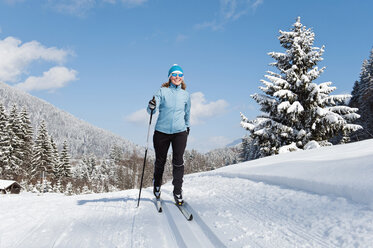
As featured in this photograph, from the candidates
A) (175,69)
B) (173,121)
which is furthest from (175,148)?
(175,69)

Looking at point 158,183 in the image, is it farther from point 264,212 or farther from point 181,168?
point 264,212

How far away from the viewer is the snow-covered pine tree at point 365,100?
34912 millimetres

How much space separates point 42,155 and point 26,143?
2968 millimetres

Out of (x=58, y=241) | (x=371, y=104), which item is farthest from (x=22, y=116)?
(x=371, y=104)

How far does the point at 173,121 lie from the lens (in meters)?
4.24

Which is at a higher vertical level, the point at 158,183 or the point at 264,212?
the point at 158,183

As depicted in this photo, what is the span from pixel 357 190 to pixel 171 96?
3.00 m

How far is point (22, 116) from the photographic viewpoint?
32625mm

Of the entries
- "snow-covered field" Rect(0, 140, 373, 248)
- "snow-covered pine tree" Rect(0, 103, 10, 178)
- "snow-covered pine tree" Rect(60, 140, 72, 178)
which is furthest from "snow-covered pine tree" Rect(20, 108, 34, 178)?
"snow-covered field" Rect(0, 140, 373, 248)

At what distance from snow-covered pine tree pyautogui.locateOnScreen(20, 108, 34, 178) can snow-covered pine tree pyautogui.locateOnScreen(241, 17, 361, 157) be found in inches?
1198

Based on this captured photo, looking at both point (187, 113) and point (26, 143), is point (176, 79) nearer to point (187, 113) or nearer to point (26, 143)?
point (187, 113)

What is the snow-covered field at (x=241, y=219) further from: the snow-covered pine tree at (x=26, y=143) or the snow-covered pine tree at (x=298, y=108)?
the snow-covered pine tree at (x=26, y=143)

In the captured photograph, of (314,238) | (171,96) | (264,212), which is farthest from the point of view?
(171,96)

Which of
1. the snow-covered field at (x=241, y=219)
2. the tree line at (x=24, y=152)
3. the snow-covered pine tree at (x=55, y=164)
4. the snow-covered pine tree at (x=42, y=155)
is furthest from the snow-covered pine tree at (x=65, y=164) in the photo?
the snow-covered field at (x=241, y=219)
